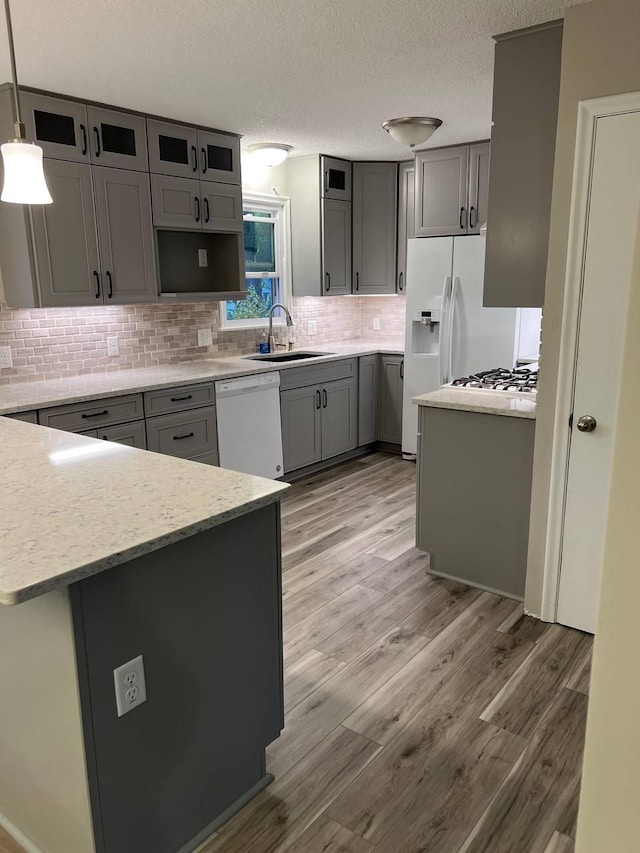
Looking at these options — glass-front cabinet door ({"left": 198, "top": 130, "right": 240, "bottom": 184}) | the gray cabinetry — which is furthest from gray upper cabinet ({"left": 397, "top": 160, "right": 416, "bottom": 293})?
glass-front cabinet door ({"left": 198, "top": 130, "right": 240, "bottom": 184})

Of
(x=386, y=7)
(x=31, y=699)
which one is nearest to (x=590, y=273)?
(x=386, y=7)

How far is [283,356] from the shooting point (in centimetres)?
523

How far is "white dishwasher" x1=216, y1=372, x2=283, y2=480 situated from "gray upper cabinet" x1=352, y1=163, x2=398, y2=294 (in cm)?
168

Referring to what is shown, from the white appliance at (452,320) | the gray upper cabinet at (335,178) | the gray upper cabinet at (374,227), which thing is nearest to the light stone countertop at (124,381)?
the white appliance at (452,320)

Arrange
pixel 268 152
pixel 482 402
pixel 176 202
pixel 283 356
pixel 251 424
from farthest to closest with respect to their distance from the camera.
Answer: pixel 283 356 → pixel 268 152 → pixel 251 424 → pixel 176 202 → pixel 482 402

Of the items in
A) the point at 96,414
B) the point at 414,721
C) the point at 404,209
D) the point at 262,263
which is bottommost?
the point at 414,721

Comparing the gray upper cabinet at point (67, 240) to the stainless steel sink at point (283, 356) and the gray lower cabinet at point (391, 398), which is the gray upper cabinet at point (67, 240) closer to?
the stainless steel sink at point (283, 356)

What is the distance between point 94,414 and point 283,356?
2.07 metres

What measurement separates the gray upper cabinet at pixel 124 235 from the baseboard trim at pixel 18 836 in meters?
2.73

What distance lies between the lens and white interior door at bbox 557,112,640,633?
7.68 ft

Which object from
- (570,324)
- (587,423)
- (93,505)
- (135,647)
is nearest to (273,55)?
(570,324)

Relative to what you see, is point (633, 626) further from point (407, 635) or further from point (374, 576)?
point (374, 576)

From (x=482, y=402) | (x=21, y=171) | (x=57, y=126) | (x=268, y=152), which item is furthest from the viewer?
(x=268, y=152)

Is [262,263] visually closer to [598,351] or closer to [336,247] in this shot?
[336,247]
